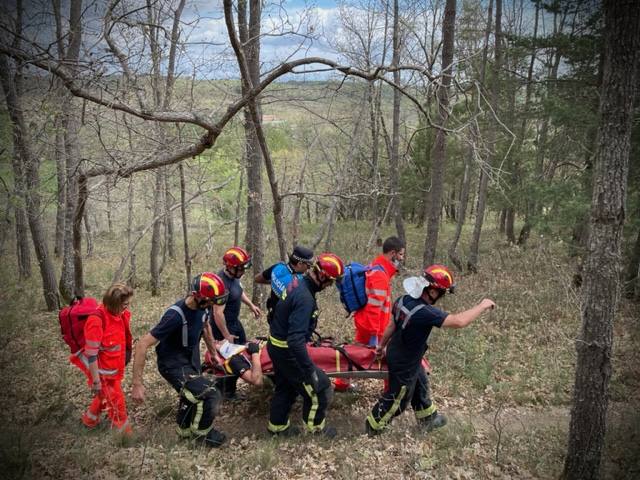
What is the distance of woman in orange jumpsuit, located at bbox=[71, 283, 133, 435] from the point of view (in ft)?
17.6

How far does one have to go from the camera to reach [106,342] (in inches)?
219

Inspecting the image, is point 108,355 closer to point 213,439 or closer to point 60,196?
point 213,439

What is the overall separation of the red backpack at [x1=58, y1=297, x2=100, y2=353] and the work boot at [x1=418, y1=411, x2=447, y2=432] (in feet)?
14.5

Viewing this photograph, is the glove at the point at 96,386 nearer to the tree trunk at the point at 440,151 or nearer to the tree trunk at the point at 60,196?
the tree trunk at the point at 60,196

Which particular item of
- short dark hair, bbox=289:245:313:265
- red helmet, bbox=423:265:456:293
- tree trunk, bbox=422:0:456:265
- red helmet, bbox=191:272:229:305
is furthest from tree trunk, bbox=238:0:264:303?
red helmet, bbox=423:265:456:293

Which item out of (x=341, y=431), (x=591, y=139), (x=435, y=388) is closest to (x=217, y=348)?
(x=341, y=431)

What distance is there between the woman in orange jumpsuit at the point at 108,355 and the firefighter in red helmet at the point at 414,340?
325 cm

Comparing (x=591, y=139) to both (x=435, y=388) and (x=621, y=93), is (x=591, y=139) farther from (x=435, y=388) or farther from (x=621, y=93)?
(x=621, y=93)

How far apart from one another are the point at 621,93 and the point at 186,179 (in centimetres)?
1230

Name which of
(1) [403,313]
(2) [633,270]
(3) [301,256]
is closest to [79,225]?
(3) [301,256]

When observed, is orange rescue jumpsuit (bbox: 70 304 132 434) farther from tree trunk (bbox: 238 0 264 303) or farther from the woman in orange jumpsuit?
tree trunk (bbox: 238 0 264 303)

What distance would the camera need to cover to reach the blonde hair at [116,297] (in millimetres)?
5395

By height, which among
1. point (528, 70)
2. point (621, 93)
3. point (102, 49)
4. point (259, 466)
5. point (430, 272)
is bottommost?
point (259, 466)

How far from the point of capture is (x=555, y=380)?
24.4 ft
